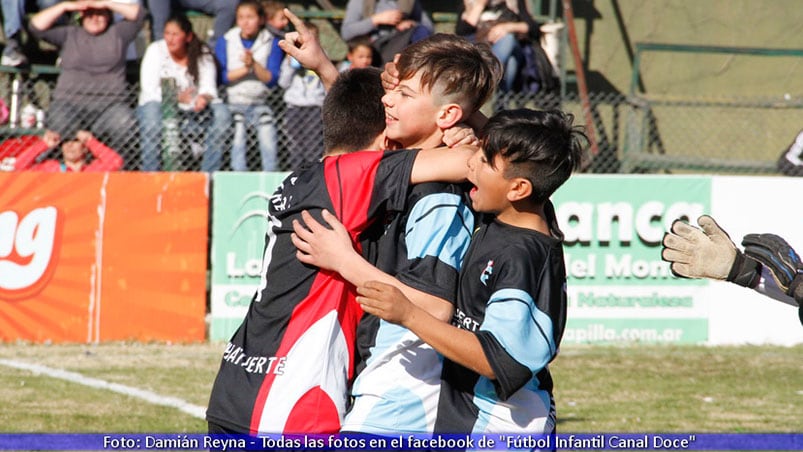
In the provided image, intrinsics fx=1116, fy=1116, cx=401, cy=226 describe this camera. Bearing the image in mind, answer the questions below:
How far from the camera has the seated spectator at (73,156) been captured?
33.1ft

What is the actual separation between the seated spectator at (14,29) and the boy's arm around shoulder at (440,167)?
9.27 meters

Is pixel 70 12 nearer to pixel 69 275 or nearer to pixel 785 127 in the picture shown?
pixel 69 275

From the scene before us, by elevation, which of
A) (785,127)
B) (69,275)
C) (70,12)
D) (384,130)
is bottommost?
(785,127)

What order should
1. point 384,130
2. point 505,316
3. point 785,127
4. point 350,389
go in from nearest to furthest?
point 505,316 → point 350,389 → point 384,130 → point 785,127

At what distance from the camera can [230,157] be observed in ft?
34.1

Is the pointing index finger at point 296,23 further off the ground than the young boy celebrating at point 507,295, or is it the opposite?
the pointing index finger at point 296,23

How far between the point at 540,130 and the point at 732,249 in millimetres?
868

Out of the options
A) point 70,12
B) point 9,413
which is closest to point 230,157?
point 70,12

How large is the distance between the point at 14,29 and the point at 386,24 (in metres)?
3.87

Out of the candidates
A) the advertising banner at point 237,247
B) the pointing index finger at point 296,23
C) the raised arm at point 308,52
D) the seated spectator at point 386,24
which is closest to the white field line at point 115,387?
the advertising banner at point 237,247

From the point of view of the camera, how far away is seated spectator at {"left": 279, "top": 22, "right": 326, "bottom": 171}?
10375mm

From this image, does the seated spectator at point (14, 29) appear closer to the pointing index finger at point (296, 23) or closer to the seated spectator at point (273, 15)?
the seated spectator at point (273, 15)
